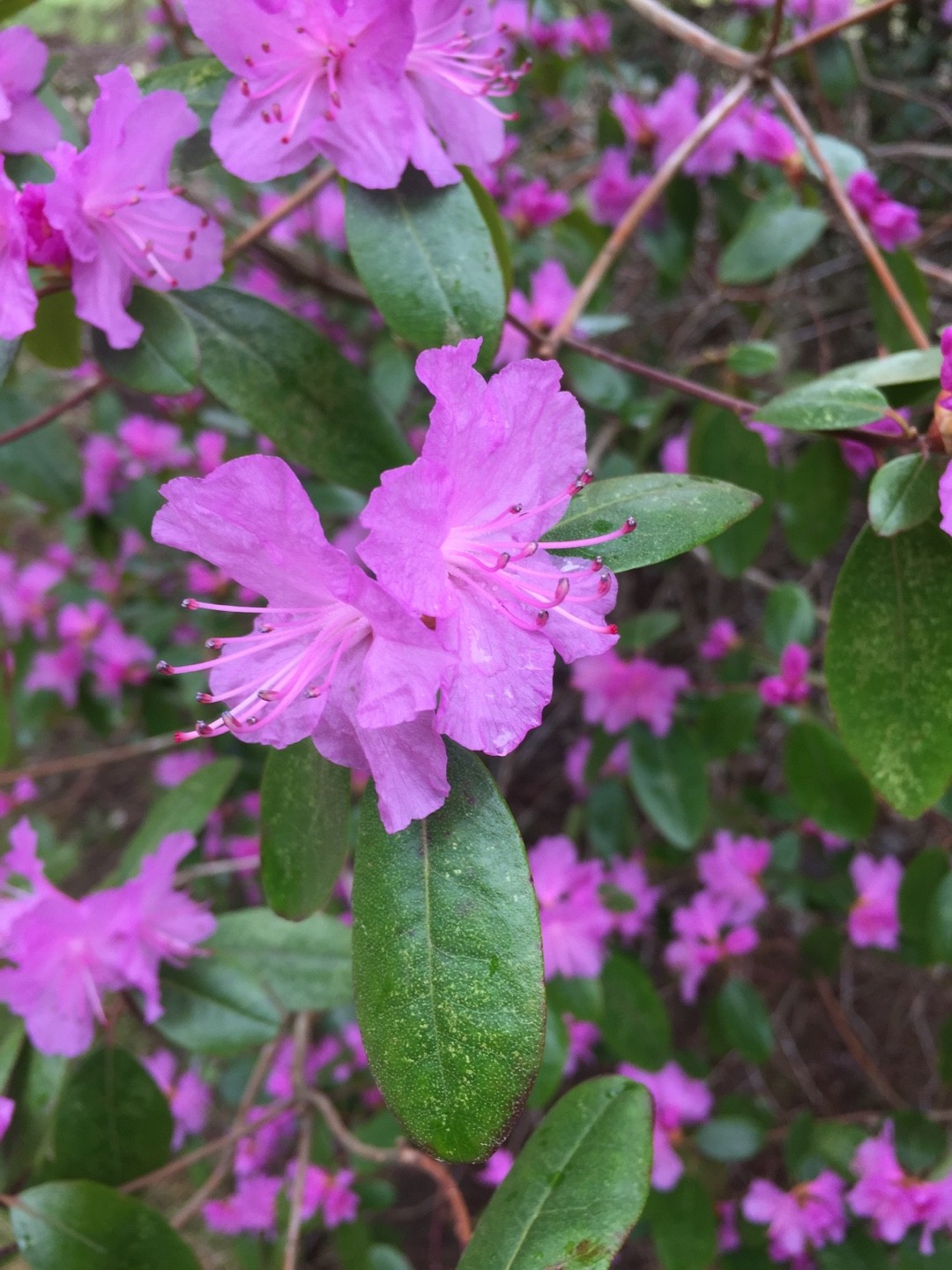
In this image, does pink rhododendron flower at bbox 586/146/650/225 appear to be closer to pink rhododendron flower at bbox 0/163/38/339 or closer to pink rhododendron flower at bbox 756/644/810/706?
pink rhododendron flower at bbox 756/644/810/706

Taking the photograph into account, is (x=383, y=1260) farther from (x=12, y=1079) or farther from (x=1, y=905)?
(x=1, y=905)

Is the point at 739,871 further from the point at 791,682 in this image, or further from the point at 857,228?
the point at 857,228

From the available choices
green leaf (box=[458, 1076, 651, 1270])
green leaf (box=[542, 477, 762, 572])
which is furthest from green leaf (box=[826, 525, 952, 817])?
green leaf (box=[458, 1076, 651, 1270])

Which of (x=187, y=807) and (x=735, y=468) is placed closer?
(x=187, y=807)

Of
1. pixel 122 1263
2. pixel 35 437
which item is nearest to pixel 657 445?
pixel 35 437

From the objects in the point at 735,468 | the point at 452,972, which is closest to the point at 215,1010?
the point at 452,972

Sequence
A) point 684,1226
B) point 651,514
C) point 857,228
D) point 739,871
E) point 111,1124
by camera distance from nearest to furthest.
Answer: point 651,514, point 857,228, point 111,1124, point 684,1226, point 739,871

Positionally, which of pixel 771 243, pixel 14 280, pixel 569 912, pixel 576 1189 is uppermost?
pixel 14 280
